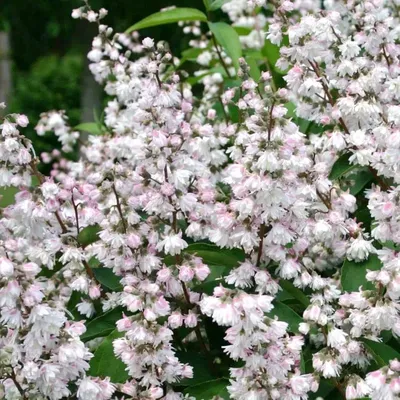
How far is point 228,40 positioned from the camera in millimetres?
2889

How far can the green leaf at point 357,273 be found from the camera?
1.97 meters

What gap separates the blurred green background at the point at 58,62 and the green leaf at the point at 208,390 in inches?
267

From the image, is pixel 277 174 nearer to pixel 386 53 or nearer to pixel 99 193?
pixel 99 193

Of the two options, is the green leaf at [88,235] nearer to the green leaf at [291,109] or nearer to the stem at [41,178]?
the stem at [41,178]

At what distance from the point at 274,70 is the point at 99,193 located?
4.27 ft

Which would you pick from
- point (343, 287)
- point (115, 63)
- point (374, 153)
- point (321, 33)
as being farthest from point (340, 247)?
point (115, 63)

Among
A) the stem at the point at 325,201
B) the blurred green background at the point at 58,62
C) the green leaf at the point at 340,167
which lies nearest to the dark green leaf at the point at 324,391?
the stem at the point at 325,201

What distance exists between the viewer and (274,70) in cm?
306

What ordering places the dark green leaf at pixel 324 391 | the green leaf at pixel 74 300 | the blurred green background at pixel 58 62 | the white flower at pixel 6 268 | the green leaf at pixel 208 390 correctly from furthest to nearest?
the blurred green background at pixel 58 62, the green leaf at pixel 74 300, the dark green leaf at pixel 324 391, the green leaf at pixel 208 390, the white flower at pixel 6 268

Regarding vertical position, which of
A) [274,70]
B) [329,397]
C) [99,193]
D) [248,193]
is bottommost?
[329,397]

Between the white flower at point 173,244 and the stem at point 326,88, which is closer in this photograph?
the white flower at point 173,244

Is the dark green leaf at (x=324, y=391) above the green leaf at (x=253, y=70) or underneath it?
underneath

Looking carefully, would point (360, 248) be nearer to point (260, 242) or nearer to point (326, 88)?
point (260, 242)

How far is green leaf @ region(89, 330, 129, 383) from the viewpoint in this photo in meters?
1.87
